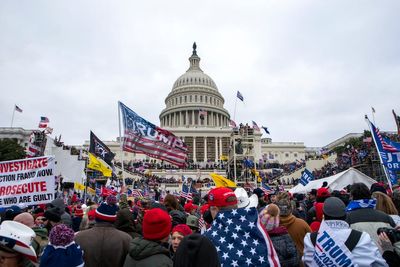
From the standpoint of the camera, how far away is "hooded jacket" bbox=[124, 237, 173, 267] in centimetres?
338

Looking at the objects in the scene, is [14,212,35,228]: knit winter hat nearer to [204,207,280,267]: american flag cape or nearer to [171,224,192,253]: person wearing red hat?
[171,224,192,253]: person wearing red hat

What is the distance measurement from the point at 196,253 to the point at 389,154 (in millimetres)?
11263

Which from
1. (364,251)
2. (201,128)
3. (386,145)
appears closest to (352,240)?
(364,251)

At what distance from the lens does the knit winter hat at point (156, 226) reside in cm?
358

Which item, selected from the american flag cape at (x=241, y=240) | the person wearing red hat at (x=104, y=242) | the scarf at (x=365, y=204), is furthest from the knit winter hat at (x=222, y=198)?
the scarf at (x=365, y=204)

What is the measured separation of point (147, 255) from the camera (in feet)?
11.3

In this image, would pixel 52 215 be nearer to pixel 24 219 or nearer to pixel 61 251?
pixel 24 219

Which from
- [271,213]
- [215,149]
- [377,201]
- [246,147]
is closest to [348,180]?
[377,201]

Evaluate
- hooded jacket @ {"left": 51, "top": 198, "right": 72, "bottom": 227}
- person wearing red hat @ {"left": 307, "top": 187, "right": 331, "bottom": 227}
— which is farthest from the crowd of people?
person wearing red hat @ {"left": 307, "top": 187, "right": 331, "bottom": 227}

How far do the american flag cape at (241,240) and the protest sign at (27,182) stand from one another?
18.7ft

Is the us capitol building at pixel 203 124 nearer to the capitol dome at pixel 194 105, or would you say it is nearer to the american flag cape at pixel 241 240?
the capitol dome at pixel 194 105

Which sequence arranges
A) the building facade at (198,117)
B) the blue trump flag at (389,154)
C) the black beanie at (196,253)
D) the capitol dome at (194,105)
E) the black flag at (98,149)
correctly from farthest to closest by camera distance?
1. the capitol dome at (194,105)
2. the building facade at (198,117)
3. the black flag at (98,149)
4. the blue trump flag at (389,154)
5. the black beanie at (196,253)

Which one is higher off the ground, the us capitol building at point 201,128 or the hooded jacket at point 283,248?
the us capitol building at point 201,128

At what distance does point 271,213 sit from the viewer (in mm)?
4223
